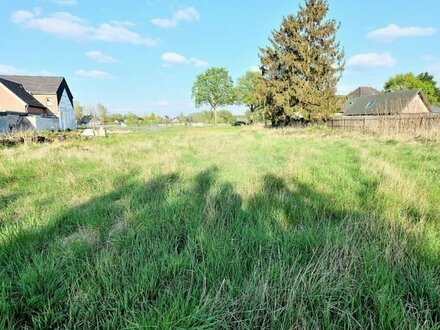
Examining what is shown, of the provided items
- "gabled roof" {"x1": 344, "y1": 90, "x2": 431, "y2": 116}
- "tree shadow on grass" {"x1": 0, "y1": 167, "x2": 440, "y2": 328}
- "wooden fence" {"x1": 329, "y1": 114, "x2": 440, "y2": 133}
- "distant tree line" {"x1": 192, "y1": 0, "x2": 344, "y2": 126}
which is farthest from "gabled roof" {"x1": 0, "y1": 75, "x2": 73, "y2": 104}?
"gabled roof" {"x1": 344, "y1": 90, "x2": 431, "y2": 116}

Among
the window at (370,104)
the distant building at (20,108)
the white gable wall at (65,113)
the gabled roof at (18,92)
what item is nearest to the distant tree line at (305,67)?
the window at (370,104)

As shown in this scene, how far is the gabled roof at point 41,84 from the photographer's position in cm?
4231

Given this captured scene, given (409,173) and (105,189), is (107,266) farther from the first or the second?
(409,173)

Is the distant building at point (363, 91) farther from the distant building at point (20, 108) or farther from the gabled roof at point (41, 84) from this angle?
the distant building at point (20, 108)

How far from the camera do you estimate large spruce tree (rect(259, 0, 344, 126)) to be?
24781 mm

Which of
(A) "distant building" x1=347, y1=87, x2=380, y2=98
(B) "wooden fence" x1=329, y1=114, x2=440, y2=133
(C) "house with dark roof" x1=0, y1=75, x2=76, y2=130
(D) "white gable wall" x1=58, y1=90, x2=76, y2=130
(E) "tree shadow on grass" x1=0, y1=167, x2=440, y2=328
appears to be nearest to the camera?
(E) "tree shadow on grass" x1=0, y1=167, x2=440, y2=328

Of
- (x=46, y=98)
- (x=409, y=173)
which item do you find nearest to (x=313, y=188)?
(x=409, y=173)

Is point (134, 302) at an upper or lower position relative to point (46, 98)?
lower

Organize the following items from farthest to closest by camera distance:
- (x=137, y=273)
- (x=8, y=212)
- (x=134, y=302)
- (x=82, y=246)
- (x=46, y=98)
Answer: (x=46, y=98)
(x=8, y=212)
(x=82, y=246)
(x=137, y=273)
(x=134, y=302)

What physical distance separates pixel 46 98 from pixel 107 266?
1929 inches

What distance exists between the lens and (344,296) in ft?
6.70

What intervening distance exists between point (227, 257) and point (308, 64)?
85.9 ft

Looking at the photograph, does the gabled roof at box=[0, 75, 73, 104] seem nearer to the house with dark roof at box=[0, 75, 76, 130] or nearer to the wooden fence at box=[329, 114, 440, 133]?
the house with dark roof at box=[0, 75, 76, 130]

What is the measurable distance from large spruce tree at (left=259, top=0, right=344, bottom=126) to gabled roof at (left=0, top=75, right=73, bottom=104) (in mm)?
35613
